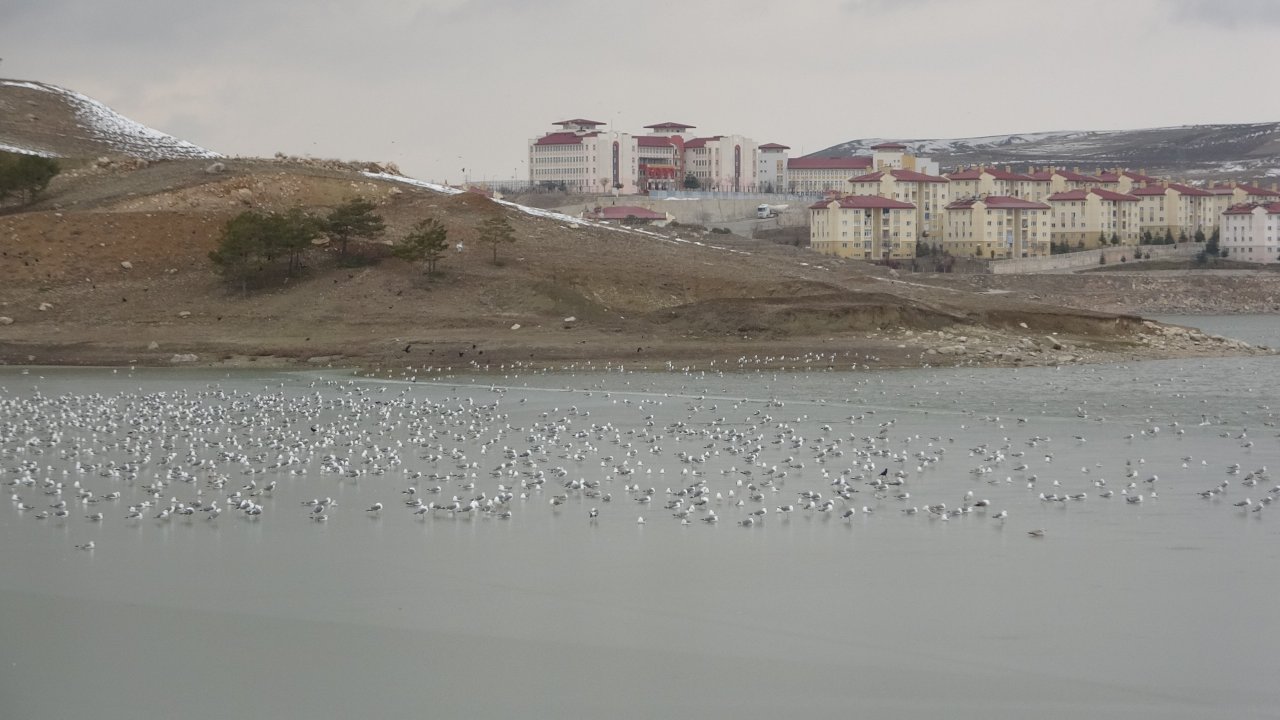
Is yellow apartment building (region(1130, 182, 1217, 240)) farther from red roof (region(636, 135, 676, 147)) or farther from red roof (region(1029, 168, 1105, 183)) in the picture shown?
red roof (region(636, 135, 676, 147))

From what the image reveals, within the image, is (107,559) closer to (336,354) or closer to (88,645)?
(88,645)

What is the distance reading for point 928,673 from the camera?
40.4ft

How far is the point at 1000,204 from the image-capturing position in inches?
5022

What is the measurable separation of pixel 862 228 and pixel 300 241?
7543 centimetres

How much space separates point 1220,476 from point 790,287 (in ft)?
115

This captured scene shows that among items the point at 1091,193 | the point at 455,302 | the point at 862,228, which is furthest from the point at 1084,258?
the point at 455,302

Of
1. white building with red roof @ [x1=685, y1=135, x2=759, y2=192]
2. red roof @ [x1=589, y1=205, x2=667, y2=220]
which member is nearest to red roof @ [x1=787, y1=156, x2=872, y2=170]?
white building with red roof @ [x1=685, y1=135, x2=759, y2=192]

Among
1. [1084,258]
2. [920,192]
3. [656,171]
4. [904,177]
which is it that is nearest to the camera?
[1084,258]

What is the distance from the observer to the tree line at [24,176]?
6788 centimetres

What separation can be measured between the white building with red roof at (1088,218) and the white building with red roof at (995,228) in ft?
31.6

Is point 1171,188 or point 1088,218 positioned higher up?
point 1171,188

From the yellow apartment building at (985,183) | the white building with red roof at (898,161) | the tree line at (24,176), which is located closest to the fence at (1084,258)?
the yellow apartment building at (985,183)

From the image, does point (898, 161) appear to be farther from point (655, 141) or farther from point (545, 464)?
point (545, 464)

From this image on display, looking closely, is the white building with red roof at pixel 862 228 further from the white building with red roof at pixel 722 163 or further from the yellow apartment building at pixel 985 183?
the white building with red roof at pixel 722 163
